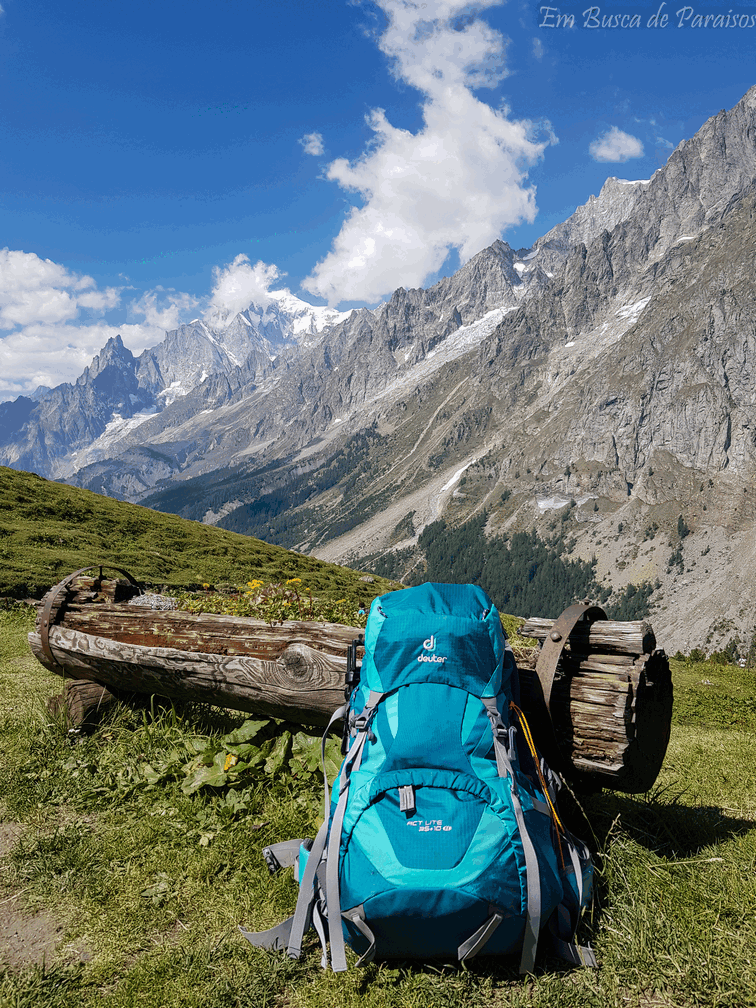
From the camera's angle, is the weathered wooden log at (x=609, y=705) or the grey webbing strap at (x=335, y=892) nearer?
the grey webbing strap at (x=335, y=892)

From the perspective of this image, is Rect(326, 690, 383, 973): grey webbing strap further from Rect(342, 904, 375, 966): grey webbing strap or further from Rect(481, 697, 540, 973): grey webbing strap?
Rect(481, 697, 540, 973): grey webbing strap

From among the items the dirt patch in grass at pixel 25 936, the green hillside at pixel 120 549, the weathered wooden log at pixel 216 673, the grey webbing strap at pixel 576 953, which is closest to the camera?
the grey webbing strap at pixel 576 953

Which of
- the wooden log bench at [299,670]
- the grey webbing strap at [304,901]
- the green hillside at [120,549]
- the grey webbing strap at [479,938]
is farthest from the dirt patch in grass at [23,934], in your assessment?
the green hillside at [120,549]

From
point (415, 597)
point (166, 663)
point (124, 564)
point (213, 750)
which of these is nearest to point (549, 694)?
point (415, 597)

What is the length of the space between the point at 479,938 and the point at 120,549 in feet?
98.1

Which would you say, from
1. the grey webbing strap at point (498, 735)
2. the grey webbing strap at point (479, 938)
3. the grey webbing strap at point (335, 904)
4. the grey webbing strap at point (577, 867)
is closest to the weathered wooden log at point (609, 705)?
the grey webbing strap at point (577, 867)

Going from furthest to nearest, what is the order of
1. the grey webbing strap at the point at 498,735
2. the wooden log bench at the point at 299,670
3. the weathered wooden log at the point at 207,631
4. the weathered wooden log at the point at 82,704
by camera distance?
the weathered wooden log at the point at 82,704 < the weathered wooden log at the point at 207,631 < the wooden log bench at the point at 299,670 < the grey webbing strap at the point at 498,735

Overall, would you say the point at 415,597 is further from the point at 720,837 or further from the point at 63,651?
the point at 63,651

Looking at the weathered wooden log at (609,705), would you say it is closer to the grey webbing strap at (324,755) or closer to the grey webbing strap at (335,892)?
the grey webbing strap at (324,755)

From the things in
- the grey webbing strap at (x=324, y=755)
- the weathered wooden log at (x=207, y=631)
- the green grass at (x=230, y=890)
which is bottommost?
the green grass at (x=230, y=890)

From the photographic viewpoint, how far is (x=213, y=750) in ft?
19.3

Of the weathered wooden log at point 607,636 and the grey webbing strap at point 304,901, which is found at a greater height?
the weathered wooden log at point 607,636

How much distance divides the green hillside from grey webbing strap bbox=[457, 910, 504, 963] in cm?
1757

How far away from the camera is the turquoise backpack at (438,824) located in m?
3.26
